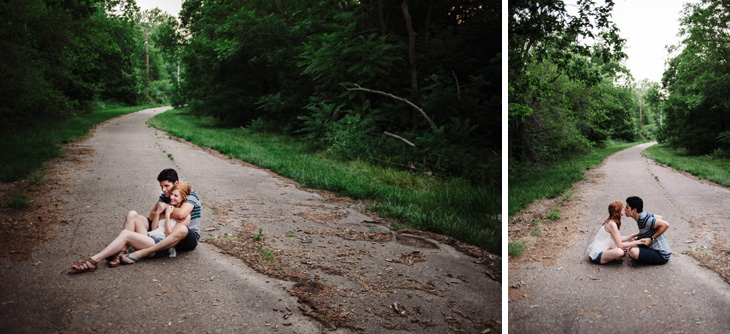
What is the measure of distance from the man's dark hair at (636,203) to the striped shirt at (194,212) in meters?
2.43

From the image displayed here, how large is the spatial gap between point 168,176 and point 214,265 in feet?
1.73

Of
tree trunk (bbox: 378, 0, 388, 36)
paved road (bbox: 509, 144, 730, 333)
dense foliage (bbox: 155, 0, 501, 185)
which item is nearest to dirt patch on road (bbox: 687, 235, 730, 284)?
paved road (bbox: 509, 144, 730, 333)

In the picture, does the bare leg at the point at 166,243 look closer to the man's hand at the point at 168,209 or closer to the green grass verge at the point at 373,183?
the man's hand at the point at 168,209

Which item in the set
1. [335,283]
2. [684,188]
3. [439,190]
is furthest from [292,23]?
[684,188]

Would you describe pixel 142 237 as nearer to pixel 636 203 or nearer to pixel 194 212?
pixel 194 212

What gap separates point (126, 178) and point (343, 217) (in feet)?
4.78

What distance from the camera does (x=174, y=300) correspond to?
1.48m

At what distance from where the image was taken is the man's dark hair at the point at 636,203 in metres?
2.18

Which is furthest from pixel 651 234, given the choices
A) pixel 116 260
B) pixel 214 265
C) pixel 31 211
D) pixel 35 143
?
pixel 35 143

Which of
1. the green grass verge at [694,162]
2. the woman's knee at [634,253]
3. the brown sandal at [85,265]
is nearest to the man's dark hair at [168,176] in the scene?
the brown sandal at [85,265]

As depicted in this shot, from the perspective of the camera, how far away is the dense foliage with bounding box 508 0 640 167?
256 cm

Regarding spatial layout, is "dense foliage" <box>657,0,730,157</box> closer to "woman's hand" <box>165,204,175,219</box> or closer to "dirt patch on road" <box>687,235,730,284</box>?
"dirt patch on road" <box>687,235,730,284</box>

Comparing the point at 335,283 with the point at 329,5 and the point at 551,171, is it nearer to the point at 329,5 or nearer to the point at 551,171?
the point at 551,171

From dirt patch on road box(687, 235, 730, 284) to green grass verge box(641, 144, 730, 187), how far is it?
385mm
